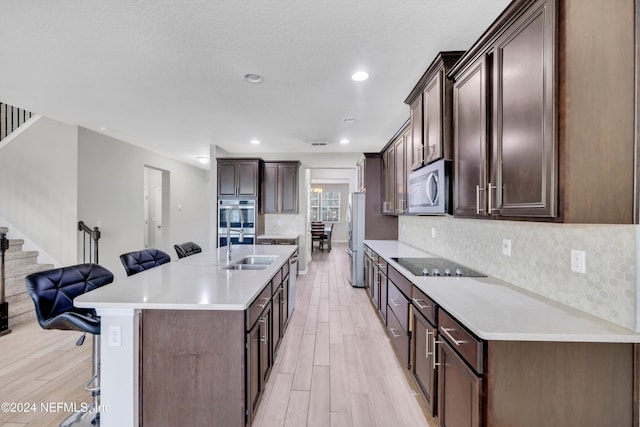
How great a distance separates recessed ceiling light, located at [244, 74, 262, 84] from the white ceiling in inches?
2.1

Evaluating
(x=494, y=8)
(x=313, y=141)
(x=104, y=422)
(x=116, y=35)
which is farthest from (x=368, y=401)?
(x=313, y=141)

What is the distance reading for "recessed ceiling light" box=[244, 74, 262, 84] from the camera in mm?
2730

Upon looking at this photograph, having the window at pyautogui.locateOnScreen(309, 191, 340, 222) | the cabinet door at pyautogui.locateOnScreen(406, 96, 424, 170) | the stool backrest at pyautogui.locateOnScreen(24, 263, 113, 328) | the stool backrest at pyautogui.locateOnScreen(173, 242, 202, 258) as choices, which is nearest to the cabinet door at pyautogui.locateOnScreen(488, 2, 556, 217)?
the cabinet door at pyautogui.locateOnScreen(406, 96, 424, 170)

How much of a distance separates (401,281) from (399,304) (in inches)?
8.9

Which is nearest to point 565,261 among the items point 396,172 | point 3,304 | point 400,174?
point 400,174

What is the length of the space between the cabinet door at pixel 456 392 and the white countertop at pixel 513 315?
Answer: 0.74 ft

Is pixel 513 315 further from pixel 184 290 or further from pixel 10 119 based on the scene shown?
pixel 10 119

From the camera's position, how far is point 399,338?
8.64 feet

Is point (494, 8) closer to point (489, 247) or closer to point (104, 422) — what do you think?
point (489, 247)

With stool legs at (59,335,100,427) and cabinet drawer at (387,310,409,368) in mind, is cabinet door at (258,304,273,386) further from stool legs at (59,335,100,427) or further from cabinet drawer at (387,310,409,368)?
cabinet drawer at (387,310,409,368)

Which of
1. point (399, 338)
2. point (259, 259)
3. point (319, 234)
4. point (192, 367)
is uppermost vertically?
point (259, 259)

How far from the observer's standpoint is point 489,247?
2229 millimetres

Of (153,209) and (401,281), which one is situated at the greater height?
(153,209)

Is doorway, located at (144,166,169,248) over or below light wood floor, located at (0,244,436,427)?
over
